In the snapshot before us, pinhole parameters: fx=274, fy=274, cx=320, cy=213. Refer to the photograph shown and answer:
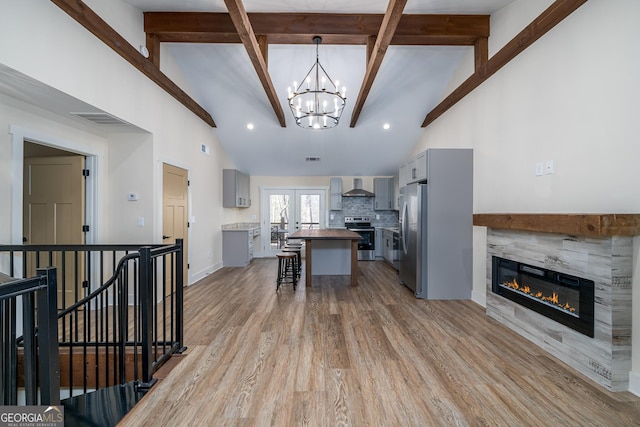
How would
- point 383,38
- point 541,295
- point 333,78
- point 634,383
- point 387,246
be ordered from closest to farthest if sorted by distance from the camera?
point 634,383 → point 541,295 → point 383,38 → point 333,78 → point 387,246

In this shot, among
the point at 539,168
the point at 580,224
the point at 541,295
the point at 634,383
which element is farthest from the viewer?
the point at 539,168

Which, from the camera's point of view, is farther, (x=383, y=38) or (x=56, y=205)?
(x=56, y=205)

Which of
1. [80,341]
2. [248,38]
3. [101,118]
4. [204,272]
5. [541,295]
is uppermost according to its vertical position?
[248,38]

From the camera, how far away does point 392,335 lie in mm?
2805

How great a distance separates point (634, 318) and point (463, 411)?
1.46 meters

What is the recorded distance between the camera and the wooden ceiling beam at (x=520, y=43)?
248cm

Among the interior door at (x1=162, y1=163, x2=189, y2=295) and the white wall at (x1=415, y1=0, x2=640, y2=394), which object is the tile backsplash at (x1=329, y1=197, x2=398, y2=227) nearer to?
the white wall at (x1=415, y1=0, x2=640, y2=394)

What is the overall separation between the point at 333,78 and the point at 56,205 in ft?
14.6

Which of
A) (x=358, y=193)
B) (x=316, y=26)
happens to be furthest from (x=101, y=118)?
(x=358, y=193)

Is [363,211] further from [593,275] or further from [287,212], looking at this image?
[593,275]

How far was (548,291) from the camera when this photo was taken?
260 centimetres

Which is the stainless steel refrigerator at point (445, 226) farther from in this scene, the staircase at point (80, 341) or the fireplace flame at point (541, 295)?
the staircase at point (80, 341)

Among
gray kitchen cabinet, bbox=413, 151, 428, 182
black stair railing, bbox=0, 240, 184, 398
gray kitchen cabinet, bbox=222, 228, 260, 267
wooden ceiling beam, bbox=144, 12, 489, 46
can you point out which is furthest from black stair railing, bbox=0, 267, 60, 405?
gray kitchen cabinet, bbox=222, 228, 260, 267

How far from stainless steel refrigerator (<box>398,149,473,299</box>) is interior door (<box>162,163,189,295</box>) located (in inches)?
147
